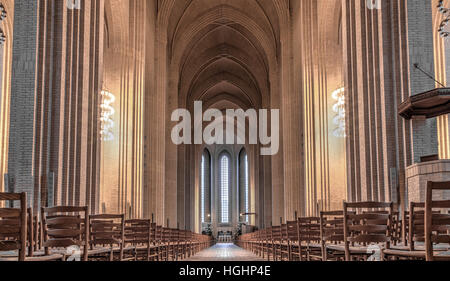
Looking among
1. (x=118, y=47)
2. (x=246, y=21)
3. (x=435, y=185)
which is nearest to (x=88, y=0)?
(x=118, y=47)

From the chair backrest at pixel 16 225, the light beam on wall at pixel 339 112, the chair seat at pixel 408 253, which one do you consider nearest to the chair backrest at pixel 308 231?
the chair seat at pixel 408 253

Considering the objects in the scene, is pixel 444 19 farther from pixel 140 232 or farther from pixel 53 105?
pixel 53 105

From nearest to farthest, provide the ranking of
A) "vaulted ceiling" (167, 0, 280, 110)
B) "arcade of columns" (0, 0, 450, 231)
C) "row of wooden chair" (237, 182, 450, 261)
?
"row of wooden chair" (237, 182, 450, 261) → "arcade of columns" (0, 0, 450, 231) → "vaulted ceiling" (167, 0, 280, 110)

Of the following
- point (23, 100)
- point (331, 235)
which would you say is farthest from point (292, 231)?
point (23, 100)

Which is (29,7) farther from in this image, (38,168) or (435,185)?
(435,185)

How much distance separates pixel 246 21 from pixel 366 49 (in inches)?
795

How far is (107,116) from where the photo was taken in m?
17.2

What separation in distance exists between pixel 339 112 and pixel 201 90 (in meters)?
23.4

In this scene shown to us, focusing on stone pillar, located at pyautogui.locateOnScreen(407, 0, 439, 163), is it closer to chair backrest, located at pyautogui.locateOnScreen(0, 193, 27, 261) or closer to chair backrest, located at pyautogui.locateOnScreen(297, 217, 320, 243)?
chair backrest, located at pyautogui.locateOnScreen(297, 217, 320, 243)

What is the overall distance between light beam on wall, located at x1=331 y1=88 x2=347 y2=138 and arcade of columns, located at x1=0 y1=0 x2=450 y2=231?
0.96 meters

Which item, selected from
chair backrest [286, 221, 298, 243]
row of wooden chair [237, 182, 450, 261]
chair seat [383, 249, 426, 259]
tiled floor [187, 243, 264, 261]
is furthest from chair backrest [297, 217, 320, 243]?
tiled floor [187, 243, 264, 261]

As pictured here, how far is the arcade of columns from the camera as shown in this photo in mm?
9609

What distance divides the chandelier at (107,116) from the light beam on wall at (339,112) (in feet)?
24.7
